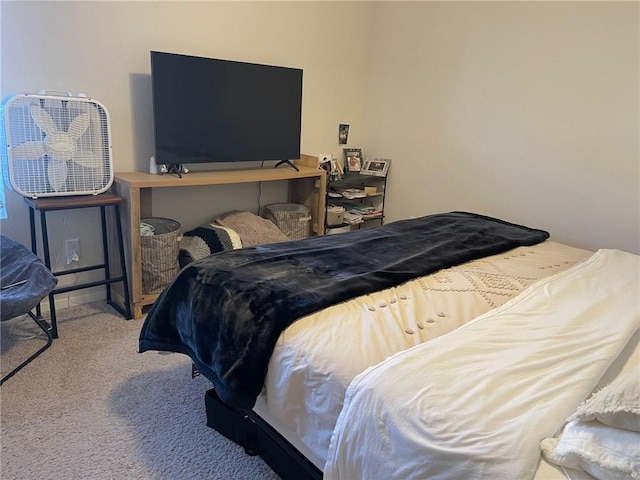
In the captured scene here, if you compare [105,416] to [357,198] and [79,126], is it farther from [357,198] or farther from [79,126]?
[357,198]

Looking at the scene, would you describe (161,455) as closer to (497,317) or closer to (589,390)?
(497,317)

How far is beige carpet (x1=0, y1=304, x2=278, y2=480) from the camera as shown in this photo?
1.63 meters

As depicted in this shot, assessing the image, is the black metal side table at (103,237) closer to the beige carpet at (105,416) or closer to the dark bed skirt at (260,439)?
the beige carpet at (105,416)

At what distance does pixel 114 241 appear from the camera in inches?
112

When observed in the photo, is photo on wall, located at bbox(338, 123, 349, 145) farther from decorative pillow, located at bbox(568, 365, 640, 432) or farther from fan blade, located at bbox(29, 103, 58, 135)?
decorative pillow, located at bbox(568, 365, 640, 432)

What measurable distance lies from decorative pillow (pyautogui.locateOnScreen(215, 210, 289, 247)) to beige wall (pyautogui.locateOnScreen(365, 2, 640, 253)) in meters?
1.33

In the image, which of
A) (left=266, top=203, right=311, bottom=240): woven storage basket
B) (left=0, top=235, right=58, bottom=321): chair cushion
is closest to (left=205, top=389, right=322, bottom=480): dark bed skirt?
(left=0, top=235, right=58, bottom=321): chair cushion

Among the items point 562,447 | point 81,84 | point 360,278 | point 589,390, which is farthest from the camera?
point 81,84

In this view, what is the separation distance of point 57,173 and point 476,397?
2.29 m

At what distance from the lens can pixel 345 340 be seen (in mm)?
1278

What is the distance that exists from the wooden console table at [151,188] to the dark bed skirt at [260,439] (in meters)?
1.12

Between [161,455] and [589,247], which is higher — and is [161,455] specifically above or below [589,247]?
below

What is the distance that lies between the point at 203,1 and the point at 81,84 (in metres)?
0.95

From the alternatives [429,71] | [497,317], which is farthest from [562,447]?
[429,71]
